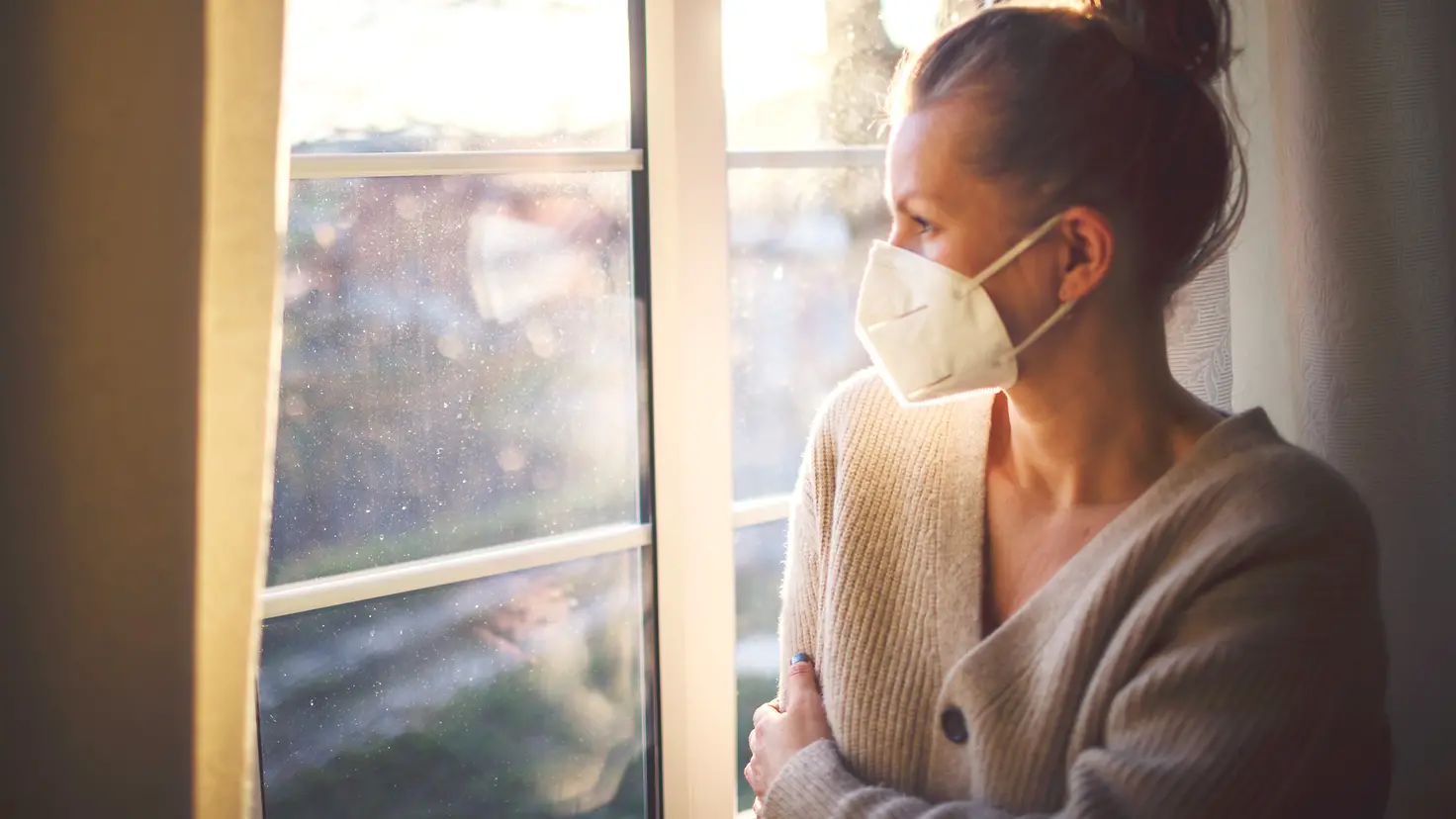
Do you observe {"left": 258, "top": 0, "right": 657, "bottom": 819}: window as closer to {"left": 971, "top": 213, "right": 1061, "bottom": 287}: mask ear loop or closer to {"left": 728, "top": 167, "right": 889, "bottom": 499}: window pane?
{"left": 728, "top": 167, "right": 889, "bottom": 499}: window pane

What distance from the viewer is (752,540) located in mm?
1492

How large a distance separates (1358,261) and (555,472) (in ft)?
3.08

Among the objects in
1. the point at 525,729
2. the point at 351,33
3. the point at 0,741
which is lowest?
the point at 525,729

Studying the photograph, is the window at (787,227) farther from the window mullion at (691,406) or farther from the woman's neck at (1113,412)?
the woman's neck at (1113,412)

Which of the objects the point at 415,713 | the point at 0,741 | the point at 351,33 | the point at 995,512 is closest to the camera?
the point at 0,741

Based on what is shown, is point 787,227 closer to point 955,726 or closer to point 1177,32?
point 1177,32

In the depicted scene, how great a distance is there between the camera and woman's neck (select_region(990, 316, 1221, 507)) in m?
0.95

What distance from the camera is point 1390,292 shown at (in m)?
1.09

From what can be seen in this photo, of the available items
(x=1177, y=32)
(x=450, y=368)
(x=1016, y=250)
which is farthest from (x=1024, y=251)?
(x=450, y=368)

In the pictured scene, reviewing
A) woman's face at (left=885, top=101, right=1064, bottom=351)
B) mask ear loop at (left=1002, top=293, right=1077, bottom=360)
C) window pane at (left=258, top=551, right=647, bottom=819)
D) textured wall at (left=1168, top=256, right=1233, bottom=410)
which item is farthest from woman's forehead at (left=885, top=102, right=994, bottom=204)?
window pane at (left=258, top=551, right=647, bottom=819)

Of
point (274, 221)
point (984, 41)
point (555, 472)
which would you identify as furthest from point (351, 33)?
point (984, 41)

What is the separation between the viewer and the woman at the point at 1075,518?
0.81m

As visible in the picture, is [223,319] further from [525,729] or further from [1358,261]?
[1358,261]

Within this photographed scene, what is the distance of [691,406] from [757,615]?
34cm
